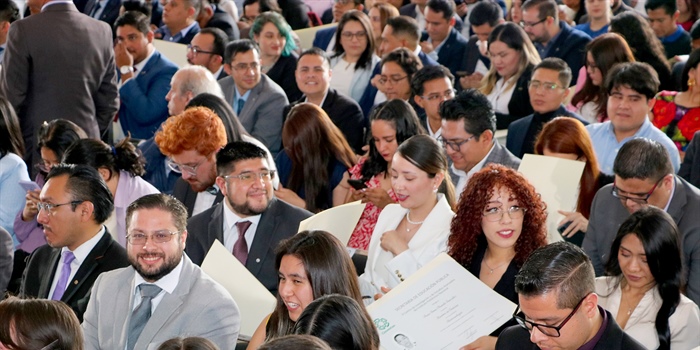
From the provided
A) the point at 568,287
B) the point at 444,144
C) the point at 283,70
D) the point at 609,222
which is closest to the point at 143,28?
the point at 283,70

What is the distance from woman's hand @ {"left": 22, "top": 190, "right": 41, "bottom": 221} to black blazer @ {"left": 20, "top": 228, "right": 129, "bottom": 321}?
572 millimetres

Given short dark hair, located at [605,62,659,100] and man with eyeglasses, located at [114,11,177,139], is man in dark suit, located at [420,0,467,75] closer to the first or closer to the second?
man with eyeglasses, located at [114,11,177,139]

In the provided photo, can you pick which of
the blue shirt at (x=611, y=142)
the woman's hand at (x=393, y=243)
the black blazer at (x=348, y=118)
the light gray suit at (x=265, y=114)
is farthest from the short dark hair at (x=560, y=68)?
the woman's hand at (x=393, y=243)

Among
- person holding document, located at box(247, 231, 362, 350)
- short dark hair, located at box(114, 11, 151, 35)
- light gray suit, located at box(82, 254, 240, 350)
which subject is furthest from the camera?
short dark hair, located at box(114, 11, 151, 35)

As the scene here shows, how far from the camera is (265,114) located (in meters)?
7.18

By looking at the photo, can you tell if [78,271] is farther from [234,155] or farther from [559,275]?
[559,275]

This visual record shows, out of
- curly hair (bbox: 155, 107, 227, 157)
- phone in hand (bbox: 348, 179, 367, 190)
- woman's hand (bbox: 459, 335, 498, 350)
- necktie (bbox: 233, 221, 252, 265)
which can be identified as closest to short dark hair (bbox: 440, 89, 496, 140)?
phone in hand (bbox: 348, 179, 367, 190)

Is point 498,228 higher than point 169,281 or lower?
higher

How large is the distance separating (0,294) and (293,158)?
1.71 metres

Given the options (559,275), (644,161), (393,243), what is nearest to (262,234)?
(393,243)

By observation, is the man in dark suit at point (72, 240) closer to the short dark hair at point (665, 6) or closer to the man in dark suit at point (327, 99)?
the man in dark suit at point (327, 99)

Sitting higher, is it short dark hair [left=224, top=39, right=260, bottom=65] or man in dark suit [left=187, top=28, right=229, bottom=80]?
short dark hair [left=224, top=39, right=260, bottom=65]

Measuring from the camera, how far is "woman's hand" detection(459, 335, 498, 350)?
12.5ft

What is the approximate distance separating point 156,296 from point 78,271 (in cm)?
60
